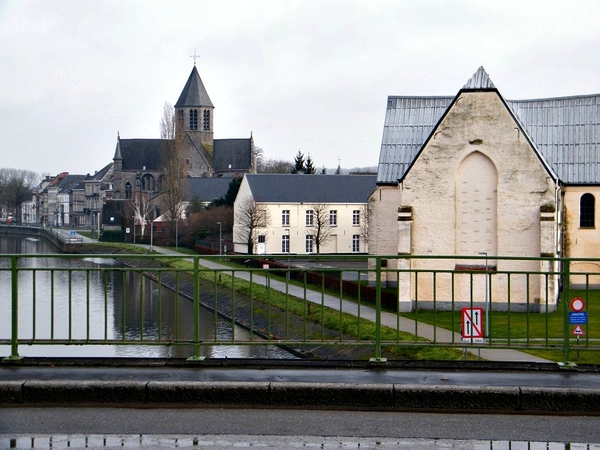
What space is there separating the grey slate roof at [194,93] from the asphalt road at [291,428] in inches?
5462

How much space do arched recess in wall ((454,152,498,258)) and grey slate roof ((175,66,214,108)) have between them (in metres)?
115

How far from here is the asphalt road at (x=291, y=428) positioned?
295 inches

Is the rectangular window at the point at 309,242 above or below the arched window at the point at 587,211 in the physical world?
below

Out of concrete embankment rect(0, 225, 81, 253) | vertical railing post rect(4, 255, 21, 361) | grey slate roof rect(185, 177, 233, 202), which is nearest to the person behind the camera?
vertical railing post rect(4, 255, 21, 361)

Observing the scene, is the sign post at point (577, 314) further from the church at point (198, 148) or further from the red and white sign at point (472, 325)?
the church at point (198, 148)

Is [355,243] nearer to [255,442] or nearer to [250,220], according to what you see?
[250,220]

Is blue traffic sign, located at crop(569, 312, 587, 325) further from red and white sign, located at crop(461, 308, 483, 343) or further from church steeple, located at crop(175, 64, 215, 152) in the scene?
church steeple, located at crop(175, 64, 215, 152)

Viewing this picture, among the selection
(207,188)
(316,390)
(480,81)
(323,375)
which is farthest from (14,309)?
(207,188)

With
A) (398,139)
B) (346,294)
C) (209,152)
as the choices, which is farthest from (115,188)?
(346,294)

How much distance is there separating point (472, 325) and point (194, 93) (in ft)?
449

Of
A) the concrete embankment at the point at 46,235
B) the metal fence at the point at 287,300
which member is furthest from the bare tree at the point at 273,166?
the metal fence at the point at 287,300

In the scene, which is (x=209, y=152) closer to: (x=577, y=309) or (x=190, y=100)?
(x=190, y=100)

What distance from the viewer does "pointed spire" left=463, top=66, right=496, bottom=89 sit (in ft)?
110

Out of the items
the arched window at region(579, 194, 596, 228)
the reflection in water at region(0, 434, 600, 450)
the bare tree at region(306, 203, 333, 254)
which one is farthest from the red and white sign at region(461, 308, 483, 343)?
the bare tree at region(306, 203, 333, 254)
